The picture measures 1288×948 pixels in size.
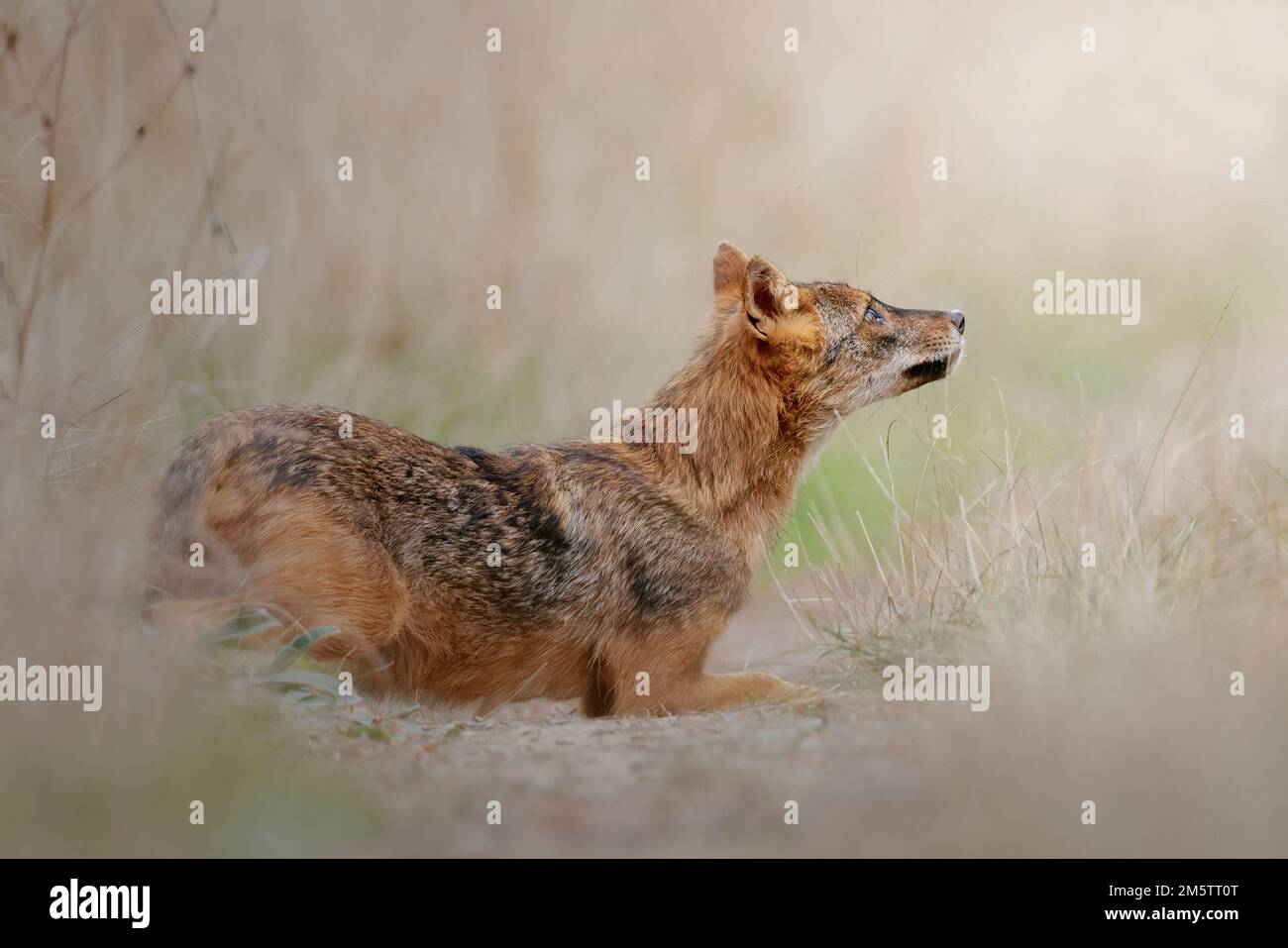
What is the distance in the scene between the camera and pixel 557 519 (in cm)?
688

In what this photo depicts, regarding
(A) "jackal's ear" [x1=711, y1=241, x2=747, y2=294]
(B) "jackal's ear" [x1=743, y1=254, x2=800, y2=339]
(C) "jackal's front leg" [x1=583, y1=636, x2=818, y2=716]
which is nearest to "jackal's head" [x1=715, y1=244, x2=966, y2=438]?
(B) "jackal's ear" [x1=743, y1=254, x2=800, y2=339]

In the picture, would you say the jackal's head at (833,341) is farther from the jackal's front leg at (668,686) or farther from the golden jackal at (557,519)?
the jackal's front leg at (668,686)

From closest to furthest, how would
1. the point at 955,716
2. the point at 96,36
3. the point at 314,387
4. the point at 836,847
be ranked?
the point at 836,847 < the point at 955,716 < the point at 96,36 < the point at 314,387

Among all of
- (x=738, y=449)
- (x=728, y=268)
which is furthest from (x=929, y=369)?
(x=728, y=268)

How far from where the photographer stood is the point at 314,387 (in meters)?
10.1

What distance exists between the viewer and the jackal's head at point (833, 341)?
23.1 ft

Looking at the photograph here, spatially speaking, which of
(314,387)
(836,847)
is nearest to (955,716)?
(836,847)

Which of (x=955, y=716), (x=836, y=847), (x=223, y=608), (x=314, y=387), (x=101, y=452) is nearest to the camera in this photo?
(x=836, y=847)

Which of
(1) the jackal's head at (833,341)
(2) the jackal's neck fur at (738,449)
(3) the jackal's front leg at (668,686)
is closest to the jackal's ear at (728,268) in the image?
(1) the jackal's head at (833,341)

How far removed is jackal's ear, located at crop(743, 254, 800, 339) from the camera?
22.7 feet

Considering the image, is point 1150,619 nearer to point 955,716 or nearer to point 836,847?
point 955,716

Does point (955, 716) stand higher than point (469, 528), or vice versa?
point (469, 528)

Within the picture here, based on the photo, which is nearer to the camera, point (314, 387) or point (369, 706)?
point (369, 706)

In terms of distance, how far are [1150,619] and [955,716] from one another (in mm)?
1273
